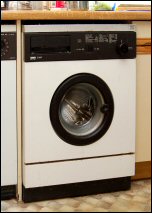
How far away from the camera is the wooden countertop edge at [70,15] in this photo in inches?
76.8

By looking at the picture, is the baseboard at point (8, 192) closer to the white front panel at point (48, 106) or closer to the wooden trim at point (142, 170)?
the white front panel at point (48, 106)

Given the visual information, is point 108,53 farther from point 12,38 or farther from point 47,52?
point 12,38

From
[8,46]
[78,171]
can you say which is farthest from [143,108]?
[8,46]

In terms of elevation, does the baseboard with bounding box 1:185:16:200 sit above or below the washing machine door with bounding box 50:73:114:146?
below

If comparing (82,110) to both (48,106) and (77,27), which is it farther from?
(77,27)

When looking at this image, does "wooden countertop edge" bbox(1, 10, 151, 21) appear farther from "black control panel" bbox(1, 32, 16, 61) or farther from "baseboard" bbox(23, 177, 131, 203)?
"baseboard" bbox(23, 177, 131, 203)

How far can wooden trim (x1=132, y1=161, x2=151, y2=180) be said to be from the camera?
2.38 metres

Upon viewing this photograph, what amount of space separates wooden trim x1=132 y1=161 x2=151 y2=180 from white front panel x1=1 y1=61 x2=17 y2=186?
649 mm

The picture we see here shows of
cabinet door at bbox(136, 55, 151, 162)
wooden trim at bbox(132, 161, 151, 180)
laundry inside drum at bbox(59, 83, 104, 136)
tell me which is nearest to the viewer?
laundry inside drum at bbox(59, 83, 104, 136)

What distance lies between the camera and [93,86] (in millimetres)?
2141

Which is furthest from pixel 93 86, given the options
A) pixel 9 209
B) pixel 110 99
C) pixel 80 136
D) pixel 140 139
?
pixel 9 209

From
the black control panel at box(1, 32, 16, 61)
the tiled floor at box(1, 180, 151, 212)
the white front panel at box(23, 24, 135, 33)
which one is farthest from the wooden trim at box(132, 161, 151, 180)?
the black control panel at box(1, 32, 16, 61)

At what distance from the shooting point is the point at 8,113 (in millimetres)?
2037

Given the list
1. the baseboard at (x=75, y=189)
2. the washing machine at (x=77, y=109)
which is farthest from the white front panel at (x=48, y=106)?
the baseboard at (x=75, y=189)
